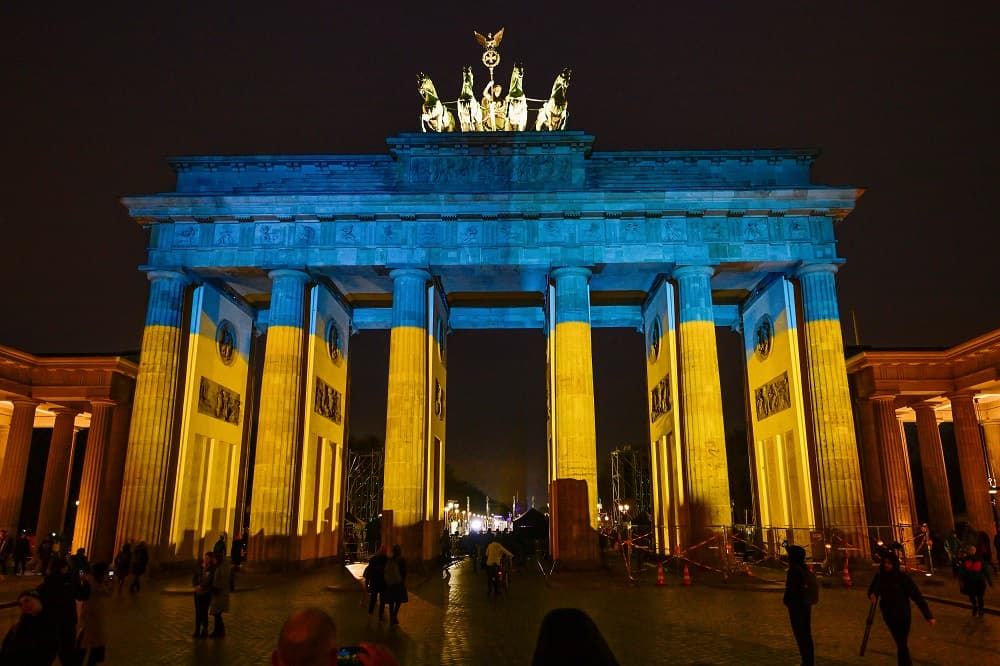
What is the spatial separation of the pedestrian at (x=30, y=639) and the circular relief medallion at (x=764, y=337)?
27.3 metres

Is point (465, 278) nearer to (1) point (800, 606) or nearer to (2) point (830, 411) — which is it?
(2) point (830, 411)

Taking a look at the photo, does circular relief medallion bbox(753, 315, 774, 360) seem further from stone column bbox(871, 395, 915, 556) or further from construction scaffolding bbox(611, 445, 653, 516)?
construction scaffolding bbox(611, 445, 653, 516)

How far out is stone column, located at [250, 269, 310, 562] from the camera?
24.4 meters

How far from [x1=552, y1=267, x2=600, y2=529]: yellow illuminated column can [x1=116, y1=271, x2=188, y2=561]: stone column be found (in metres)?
14.4

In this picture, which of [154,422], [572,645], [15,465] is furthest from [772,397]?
[15,465]

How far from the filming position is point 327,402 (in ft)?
98.1

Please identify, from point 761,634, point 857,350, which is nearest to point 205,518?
point 761,634

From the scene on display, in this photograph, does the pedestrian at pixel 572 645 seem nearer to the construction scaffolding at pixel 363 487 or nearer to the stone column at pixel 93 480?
the stone column at pixel 93 480

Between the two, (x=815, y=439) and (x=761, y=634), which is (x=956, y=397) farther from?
(x=761, y=634)

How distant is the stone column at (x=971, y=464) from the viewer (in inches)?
1130

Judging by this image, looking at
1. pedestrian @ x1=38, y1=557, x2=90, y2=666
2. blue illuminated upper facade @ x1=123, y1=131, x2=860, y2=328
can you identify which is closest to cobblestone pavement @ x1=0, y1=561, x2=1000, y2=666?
pedestrian @ x1=38, y1=557, x2=90, y2=666

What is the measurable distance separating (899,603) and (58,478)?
34.8 meters

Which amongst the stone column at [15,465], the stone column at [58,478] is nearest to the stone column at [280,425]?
the stone column at [58,478]

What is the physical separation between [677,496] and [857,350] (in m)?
12.7
